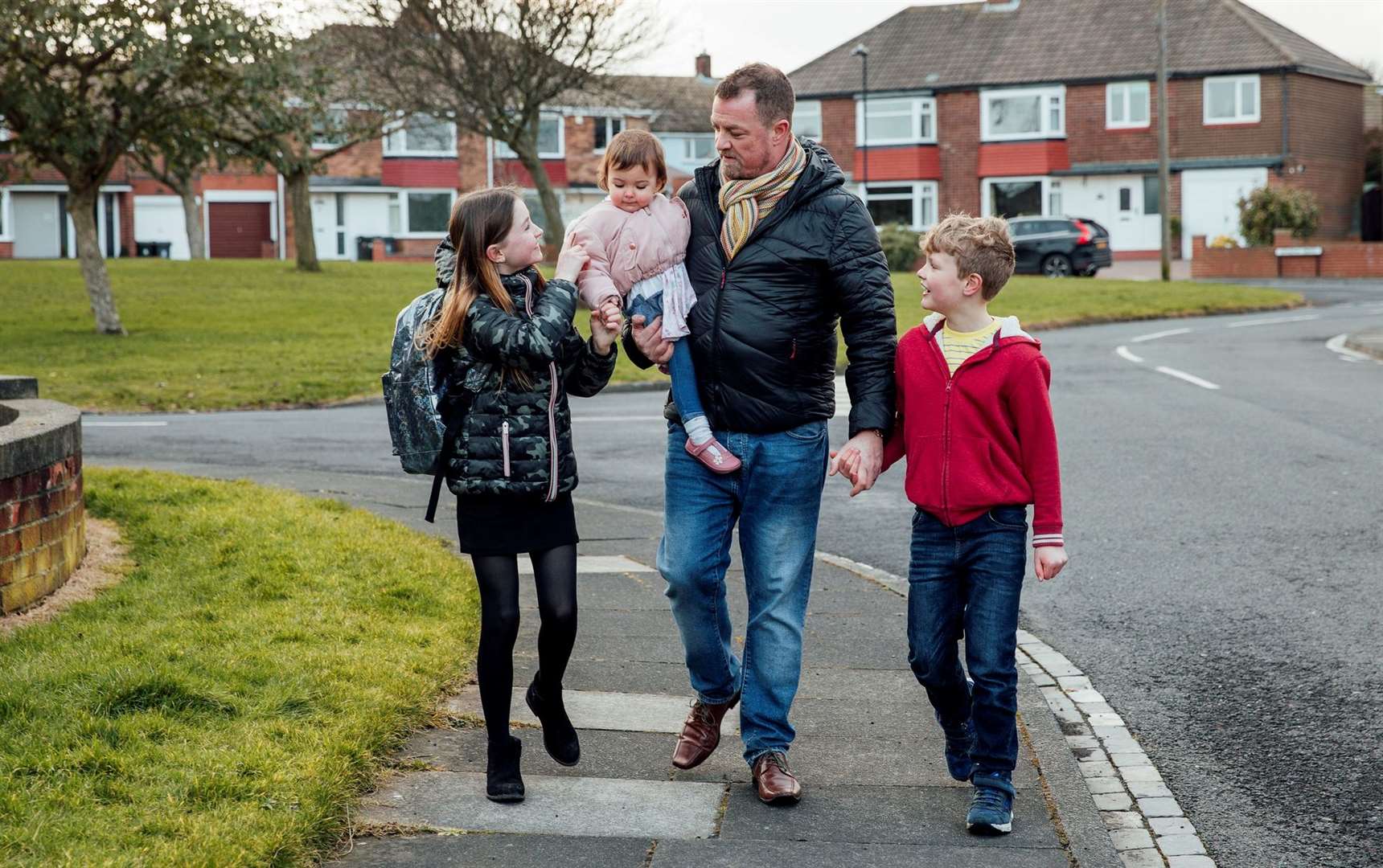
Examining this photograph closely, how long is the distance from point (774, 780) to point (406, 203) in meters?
57.4

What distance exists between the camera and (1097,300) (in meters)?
29.8

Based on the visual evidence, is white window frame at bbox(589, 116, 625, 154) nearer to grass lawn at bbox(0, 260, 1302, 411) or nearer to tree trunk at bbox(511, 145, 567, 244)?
grass lawn at bbox(0, 260, 1302, 411)

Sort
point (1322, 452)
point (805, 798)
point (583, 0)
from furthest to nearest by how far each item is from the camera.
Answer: point (583, 0) → point (1322, 452) → point (805, 798)

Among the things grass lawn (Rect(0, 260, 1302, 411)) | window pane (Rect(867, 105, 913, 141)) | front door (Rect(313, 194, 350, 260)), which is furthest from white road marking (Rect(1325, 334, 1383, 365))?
front door (Rect(313, 194, 350, 260))

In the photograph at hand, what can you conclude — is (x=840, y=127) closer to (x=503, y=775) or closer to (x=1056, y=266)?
(x=1056, y=266)

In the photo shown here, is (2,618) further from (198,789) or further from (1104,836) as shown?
(1104,836)

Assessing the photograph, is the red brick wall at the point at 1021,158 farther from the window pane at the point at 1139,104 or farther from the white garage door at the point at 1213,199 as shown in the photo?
the white garage door at the point at 1213,199

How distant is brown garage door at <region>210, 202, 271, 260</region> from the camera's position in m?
62.2

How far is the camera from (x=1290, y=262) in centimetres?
4231

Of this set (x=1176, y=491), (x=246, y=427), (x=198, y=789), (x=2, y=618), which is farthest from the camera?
(x=246, y=427)

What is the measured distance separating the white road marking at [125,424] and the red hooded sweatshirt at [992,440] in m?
11.5

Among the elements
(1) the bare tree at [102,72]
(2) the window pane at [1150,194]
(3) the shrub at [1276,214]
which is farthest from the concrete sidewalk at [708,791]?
(2) the window pane at [1150,194]

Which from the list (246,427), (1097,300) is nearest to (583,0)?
(1097,300)

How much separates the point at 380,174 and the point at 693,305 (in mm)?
57872
